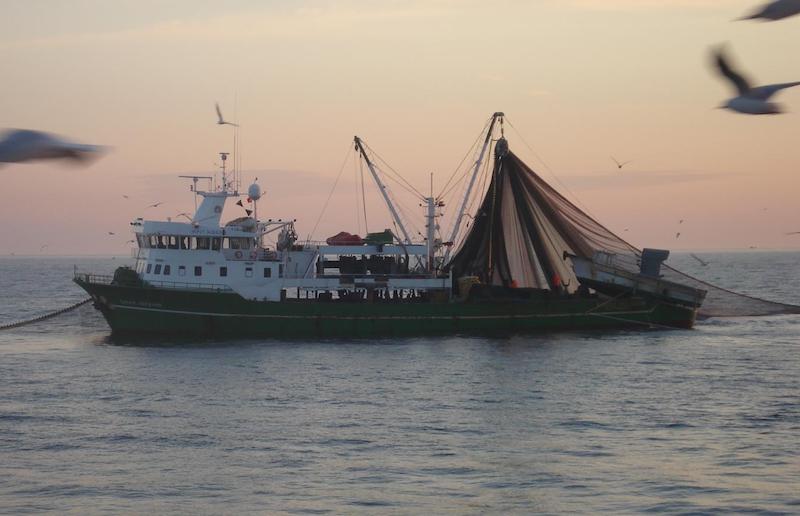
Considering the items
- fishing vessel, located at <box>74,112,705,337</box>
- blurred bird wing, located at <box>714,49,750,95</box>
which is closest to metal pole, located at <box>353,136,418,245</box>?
fishing vessel, located at <box>74,112,705,337</box>

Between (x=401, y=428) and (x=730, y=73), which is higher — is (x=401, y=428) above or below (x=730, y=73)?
below

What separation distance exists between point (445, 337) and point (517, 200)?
39.5 ft

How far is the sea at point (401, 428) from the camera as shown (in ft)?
89.2

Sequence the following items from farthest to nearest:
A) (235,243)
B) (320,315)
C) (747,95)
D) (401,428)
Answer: (235,243) < (320,315) < (401,428) < (747,95)

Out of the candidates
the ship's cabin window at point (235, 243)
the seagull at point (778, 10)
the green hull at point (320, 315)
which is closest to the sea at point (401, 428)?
the green hull at point (320, 315)

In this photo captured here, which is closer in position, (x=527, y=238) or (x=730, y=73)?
(x=730, y=73)

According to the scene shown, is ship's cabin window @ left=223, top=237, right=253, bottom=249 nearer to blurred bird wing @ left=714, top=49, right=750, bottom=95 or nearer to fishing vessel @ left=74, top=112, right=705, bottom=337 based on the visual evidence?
fishing vessel @ left=74, top=112, right=705, bottom=337

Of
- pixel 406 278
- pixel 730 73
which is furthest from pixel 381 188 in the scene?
pixel 730 73

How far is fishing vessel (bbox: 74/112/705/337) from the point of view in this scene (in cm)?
6075

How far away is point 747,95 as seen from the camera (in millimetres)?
15586

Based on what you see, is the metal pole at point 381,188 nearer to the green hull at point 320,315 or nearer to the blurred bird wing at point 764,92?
the green hull at point 320,315

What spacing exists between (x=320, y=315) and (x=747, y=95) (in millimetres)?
46788

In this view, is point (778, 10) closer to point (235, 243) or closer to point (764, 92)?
point (764, 92)

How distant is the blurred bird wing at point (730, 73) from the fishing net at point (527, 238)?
167 ft
